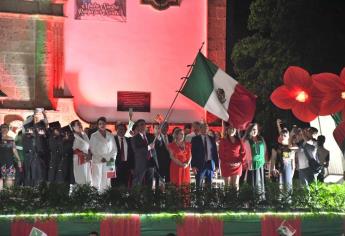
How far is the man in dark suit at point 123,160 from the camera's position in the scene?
16766 mm

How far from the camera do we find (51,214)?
1458 centimetres

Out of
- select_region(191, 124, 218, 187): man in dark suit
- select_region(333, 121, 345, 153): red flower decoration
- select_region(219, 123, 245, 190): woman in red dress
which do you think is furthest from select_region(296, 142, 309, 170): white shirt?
select_region(191, 124, 218, 187): man in dark suit

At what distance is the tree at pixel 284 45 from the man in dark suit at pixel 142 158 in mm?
9792

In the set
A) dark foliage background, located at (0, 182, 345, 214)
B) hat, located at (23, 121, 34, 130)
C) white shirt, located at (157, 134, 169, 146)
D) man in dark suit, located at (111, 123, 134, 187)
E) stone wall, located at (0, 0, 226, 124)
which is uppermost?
stone wall, located at (0, 0, 226, 124)

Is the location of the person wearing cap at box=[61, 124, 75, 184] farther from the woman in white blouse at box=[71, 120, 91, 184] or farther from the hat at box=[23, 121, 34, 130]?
the hat at box=[23, 121, 34, 130]

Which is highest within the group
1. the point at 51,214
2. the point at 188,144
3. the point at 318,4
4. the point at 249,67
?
the point at 318,4

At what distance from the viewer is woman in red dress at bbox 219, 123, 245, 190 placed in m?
16.6

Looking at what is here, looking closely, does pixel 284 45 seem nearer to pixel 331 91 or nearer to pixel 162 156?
pixel 331 91

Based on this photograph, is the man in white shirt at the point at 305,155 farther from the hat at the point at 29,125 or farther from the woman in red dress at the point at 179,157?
the hat at the point at 29,125

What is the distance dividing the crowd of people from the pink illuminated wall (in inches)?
239

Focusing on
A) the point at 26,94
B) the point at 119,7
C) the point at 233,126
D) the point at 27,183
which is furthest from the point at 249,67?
the point at 27,183

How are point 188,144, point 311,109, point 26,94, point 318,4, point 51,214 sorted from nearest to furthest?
point 51,214 → point 188,144 → point 311,109 → point 26,94 → point 318,4

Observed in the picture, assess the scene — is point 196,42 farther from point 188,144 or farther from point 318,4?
point 188,144

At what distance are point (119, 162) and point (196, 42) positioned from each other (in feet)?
26.0
